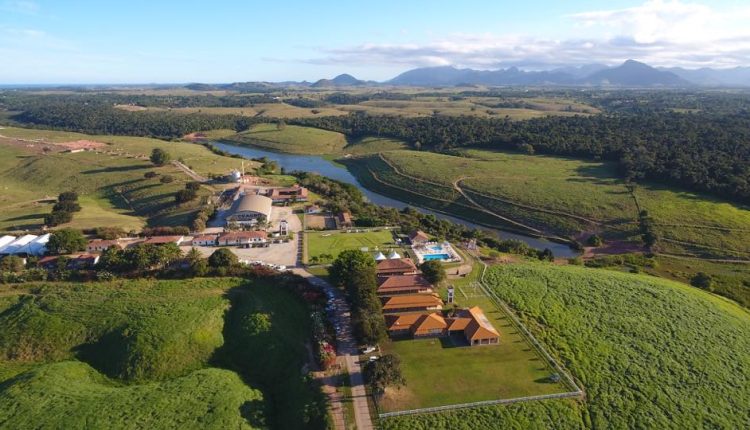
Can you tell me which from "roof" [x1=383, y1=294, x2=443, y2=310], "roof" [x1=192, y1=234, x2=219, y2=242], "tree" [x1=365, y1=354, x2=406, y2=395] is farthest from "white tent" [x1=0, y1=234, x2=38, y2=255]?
"tree" [x1=365, y1=354, x2=406, y2=395]

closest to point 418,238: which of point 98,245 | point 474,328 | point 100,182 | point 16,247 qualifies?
point 474,328

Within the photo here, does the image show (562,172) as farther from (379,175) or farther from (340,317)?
(340,317)

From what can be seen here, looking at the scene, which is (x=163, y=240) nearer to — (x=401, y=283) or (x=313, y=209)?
(x=313, y=209)

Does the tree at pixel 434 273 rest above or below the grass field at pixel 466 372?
above

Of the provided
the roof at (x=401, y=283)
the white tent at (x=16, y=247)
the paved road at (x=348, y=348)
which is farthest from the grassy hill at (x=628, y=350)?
the white tent at (x=16, y=247)

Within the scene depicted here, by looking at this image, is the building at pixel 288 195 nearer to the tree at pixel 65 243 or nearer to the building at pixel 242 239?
the building at pixel 242 239

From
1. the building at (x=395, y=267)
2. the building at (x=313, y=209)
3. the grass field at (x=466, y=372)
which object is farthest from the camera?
the building at (x=313, y=209)

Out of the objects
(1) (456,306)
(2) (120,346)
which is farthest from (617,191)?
(2) (120,346)
